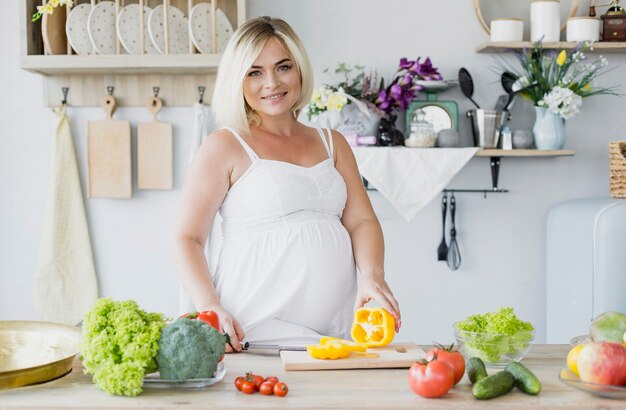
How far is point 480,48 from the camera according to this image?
3232mm

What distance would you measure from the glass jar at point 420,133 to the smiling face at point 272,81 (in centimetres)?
123

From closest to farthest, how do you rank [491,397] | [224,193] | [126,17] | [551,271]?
[491,397] → [224,193] → [126,17] → [551,271]

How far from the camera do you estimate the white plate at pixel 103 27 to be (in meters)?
3.08

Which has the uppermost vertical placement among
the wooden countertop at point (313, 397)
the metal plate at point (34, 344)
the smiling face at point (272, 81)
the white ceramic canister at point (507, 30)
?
the white ceramic canister at point (507, 30)

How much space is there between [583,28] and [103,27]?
1.94 meters

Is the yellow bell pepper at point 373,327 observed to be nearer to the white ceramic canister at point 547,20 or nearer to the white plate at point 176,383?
the white plate at point 176,383

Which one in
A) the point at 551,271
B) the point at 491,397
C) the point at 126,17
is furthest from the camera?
the point at 551,271

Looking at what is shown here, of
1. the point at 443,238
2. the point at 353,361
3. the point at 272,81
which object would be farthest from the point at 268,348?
the point at 443,238

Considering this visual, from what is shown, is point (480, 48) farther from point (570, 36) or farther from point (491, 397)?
point (491, 397)

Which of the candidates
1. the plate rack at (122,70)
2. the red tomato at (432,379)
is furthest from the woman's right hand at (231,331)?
the plate rack at (122,70)

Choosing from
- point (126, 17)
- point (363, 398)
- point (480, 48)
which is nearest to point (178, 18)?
point (126, 17)

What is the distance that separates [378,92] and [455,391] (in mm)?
1986

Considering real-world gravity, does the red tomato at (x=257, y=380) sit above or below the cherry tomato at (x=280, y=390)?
above

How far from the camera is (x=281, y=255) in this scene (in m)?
1.94
